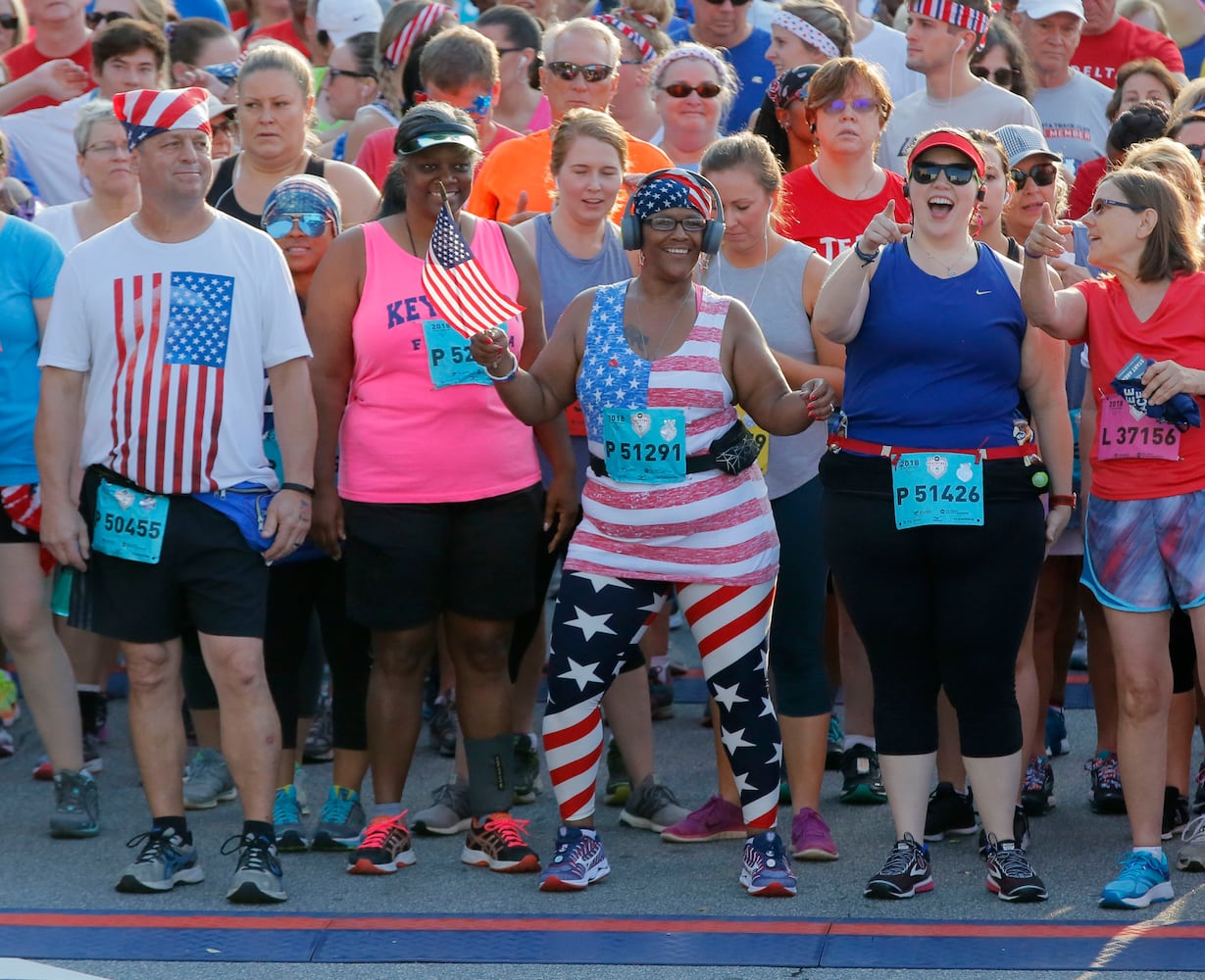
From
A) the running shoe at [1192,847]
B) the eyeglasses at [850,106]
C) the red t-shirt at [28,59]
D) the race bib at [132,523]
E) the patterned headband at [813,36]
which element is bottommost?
the running shoe at [1192,847]

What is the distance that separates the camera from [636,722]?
591 centimetres

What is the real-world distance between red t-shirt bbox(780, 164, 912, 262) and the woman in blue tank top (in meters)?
1.07

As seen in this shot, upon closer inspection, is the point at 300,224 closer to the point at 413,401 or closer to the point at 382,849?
the point at 413,401

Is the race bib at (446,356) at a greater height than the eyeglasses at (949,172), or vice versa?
the eyeglasses at (949,172)

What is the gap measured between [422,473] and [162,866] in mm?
1325

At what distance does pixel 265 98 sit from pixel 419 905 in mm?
2689

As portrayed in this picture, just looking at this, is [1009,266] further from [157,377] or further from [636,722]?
[157,377]

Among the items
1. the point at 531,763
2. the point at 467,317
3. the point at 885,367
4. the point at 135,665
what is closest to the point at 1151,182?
the point at 885,367

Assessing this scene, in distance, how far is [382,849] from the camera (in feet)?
17.9

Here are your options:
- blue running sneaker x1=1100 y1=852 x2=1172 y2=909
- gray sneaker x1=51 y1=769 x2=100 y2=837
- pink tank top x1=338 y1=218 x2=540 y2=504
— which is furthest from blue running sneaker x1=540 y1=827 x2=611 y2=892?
gray sneaker x1=51 y1=769 x2=100 y2=837

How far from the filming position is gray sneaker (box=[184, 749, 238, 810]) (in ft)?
20.4

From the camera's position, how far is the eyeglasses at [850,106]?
242 inches

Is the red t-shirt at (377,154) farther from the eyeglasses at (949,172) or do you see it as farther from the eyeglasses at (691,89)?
A: the eyeglasses at (949,172)

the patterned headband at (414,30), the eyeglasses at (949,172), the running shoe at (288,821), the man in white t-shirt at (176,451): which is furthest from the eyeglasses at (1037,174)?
the running shoe at (288,821)
